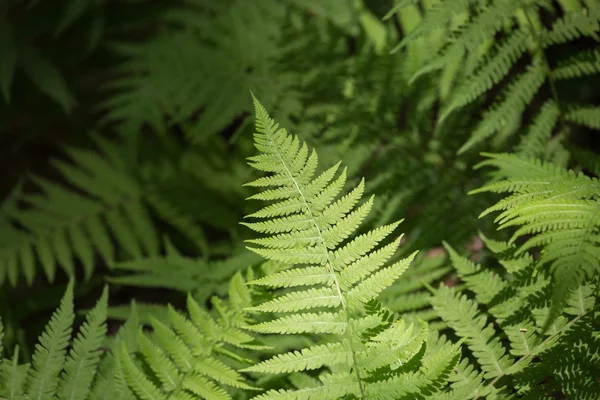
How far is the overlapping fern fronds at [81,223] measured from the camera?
2.32 metres

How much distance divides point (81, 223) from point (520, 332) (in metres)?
2.05

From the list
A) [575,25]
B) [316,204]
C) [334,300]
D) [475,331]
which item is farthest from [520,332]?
[575,25]

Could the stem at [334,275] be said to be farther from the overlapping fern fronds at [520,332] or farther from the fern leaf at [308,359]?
the overlapping fern fronds at [520,332]

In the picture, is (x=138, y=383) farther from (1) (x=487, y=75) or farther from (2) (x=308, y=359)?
(1) (x=487, y=75)

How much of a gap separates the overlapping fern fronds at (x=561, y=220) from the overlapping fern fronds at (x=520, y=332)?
0.12 metres

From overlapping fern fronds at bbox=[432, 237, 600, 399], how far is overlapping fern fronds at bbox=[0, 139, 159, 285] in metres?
1.56

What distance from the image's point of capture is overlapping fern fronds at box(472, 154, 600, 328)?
3.35 feet

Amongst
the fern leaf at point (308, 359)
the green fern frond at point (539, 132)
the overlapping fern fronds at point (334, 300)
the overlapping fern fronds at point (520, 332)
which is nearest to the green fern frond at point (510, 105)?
the green fern frond at point (539, 132)

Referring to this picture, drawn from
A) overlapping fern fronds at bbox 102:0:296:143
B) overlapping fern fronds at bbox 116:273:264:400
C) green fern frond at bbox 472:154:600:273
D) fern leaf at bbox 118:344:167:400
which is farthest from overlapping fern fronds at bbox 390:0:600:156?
fern leaf at bbox 118:344:167:400

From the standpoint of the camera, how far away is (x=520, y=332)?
1.23 m

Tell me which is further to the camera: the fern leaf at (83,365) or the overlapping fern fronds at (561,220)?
the fern leaf at (83,365)

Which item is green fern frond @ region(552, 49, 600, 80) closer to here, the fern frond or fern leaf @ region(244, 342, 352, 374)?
fern leaf @ region(244, 342, 352, 374)

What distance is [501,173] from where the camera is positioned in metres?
1.53

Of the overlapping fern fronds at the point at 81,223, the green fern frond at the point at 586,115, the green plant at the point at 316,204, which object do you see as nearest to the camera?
the green plant at the point at 316,204
